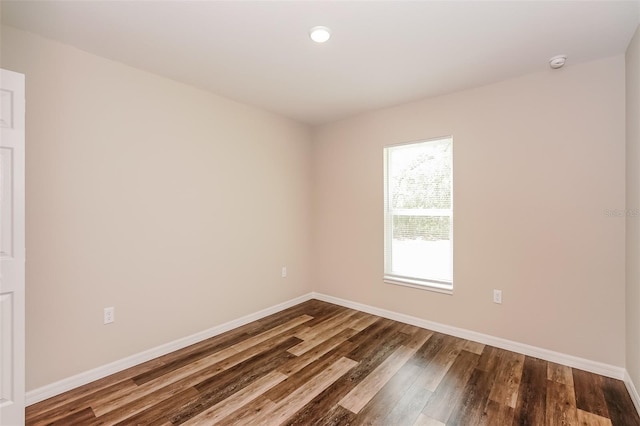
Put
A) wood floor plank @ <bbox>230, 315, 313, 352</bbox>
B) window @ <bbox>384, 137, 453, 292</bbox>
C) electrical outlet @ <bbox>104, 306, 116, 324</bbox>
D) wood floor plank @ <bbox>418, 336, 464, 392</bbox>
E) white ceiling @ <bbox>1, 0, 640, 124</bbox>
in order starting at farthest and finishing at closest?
window @ <bbox>384, 137, 453, 292</bbox>
wood floor plank @ <bbox>230, 315, 313, 352</bbox>
electrical outlet @ <bbox>104, 306, 116, 324</bbox>
wood floor plank @ <bbox>418, 336, 464, 392</bbox>
white ceiling @ <bbox>1, 0, 640, 124</bbox>

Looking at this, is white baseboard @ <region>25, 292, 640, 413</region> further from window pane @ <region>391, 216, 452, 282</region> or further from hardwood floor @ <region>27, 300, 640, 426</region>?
window pane @ <region>391, 216, 452, 282</region>

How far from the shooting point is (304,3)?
1.67 metres

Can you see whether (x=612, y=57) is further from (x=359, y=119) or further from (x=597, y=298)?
(x=359, y=119)

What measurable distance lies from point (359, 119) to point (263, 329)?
2.72 m

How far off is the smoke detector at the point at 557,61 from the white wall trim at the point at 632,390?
2374mm

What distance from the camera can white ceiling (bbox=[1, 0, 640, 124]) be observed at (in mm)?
1716

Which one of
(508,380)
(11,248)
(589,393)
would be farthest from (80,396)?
(589,393)

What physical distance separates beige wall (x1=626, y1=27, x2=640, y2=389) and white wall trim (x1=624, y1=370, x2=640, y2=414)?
4 cm

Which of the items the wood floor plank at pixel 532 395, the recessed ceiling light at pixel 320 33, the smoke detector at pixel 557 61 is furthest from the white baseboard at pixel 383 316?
the recessed ceiling light at pixel 320 33

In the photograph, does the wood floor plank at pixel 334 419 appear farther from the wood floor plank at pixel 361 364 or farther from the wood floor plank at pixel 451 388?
the wood floor plank at pixel 451 388

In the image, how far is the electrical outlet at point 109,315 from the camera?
2266 mm

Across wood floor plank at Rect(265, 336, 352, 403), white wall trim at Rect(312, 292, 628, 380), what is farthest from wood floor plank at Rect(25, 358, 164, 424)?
white wall trim at Rect(312, 292, 628, 380)

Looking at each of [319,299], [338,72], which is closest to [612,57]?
[338,72]

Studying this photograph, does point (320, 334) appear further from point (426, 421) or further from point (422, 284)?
point (426, 421)
